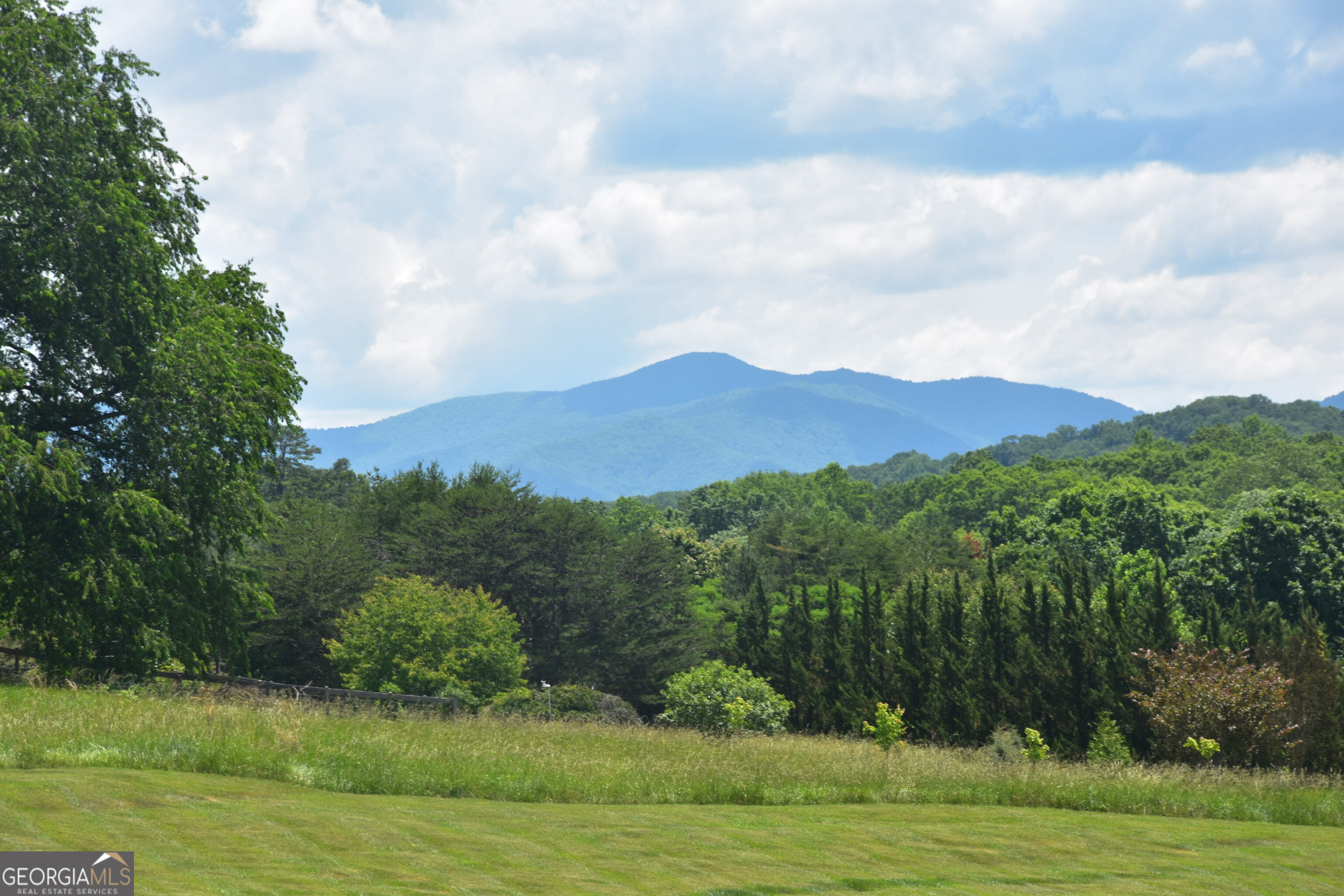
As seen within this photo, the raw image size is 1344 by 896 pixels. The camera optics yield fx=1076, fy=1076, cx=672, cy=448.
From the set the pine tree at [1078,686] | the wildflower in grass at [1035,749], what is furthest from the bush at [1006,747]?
the pine tree at [1078,686]

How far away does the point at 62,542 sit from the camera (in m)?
21.2

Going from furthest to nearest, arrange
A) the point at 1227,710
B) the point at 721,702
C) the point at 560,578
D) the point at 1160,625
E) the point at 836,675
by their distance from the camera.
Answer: the point at 560,578 → the point at 836,675 → the point at 721,702 → the point at 1160,625 → the point at 1227,710

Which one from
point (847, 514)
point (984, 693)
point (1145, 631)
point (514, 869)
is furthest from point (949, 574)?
point (847, 514)

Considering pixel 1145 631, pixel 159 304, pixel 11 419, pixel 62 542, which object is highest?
pixel 159 304

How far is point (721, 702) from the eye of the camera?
1421 inches

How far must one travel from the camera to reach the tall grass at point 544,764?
1385 cm

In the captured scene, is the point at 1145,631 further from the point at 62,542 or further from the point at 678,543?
the point at 678,543

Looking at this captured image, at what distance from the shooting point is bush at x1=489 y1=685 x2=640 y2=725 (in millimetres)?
31969

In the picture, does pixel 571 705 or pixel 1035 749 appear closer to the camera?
pixel 1035 749

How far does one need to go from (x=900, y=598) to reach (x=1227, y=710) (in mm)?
23831

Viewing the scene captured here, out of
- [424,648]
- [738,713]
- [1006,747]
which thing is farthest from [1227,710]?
[424,648]

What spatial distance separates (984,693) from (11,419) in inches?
1189

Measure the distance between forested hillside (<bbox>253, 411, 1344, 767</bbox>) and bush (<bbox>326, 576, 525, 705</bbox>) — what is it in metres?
7.41

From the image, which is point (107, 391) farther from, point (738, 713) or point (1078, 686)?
point (1078, 686)
